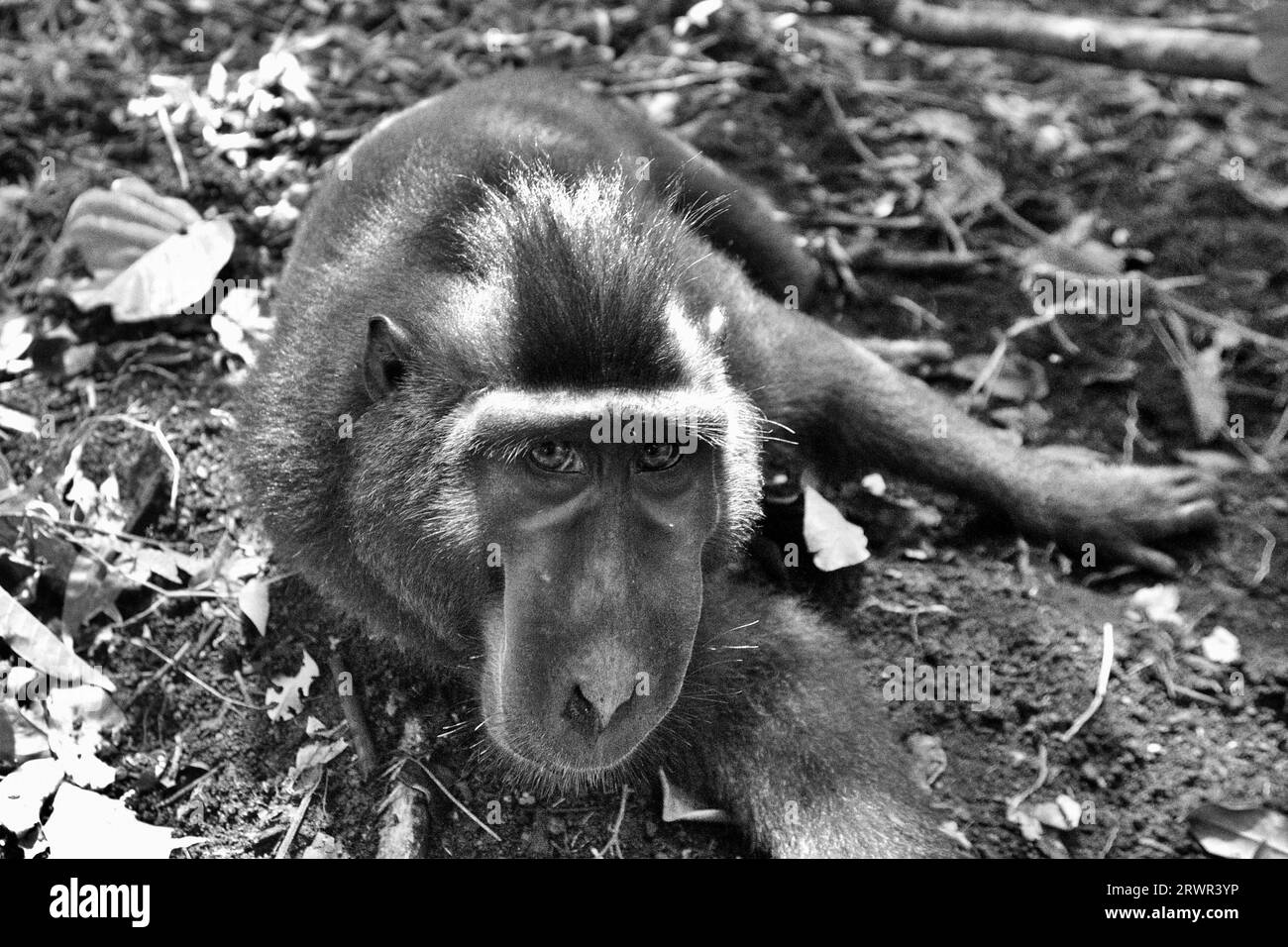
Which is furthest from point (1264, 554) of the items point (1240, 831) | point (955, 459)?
point (1240, 831)

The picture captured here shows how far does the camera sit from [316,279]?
5.39 m

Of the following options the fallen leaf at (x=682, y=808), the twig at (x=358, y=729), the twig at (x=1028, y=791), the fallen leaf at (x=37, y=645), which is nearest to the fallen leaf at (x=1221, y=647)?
the twig at (x=1028, y=791)

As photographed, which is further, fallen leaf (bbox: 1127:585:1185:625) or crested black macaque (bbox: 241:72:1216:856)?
fallen leaf (bbox: 1127:585:1185:625)

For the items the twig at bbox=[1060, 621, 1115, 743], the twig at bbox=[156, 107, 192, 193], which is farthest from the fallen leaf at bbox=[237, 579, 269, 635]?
the twig at bbox=[1060, 621, 1115, 743]

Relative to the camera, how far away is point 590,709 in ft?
13.0

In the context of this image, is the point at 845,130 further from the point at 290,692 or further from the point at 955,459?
the point at 290,692

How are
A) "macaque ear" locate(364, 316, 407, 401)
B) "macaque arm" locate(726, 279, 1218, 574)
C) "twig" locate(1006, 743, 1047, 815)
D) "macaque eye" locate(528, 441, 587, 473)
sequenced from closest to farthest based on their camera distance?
"macaque eye" locate(528, 441, 587, 473) → "macaque ear" locate(364, 316, 407, 401) → "twig" locate(1006, 743, 1047, 815) → "macaque arm" locate(726, 279, 1218, 574)

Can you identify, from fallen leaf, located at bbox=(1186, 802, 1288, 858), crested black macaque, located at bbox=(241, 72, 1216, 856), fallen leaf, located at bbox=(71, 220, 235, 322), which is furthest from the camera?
fallen leaf, located at bbox=(71, 220, 235, 322)

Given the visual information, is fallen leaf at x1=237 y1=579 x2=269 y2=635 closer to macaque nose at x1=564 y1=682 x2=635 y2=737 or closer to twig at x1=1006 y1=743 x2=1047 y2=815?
macaque nose at x1=564 y1=682 x2=635 y2=737

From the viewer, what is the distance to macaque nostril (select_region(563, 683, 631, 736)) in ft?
12.8

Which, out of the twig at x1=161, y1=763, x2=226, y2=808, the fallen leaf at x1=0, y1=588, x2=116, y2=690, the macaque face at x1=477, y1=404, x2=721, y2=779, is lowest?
Result: the twig at x1=161, y1=763, x2=226, y2=808

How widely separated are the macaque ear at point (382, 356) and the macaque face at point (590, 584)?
1.77 ft

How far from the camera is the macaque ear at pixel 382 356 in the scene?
14.8 ft
